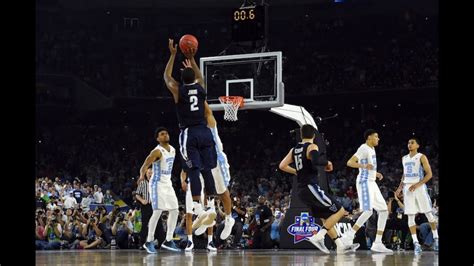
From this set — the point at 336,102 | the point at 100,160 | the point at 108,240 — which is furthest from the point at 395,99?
the point at 108,240

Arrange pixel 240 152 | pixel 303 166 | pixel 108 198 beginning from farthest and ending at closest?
pixel 240 152 → pixel 108 198 → pixel 303 166

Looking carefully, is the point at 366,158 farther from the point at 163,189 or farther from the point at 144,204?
the point at 144,204

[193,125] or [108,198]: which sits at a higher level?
[193,125]

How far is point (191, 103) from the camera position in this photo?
35.4 feet

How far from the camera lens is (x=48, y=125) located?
3198 centimetres

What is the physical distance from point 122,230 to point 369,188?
690cm

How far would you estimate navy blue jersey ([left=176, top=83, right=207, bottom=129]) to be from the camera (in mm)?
A: 10727

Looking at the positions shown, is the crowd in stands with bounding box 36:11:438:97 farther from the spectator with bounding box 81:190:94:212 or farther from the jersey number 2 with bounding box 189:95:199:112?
the jersey number 2 with bounding box 189:95:199:112

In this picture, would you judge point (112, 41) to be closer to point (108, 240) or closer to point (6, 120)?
point (108, 240)

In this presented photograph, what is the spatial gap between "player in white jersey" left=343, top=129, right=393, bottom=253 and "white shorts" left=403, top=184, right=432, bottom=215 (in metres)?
0.53

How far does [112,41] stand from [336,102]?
9.53 meters

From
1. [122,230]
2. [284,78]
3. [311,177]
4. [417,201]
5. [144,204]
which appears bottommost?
[122,230]

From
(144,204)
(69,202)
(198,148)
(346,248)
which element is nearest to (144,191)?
(144,204)

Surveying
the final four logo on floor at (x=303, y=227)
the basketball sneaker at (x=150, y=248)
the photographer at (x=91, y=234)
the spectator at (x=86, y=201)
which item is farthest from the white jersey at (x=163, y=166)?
the spectator at (x=86, y=201)
